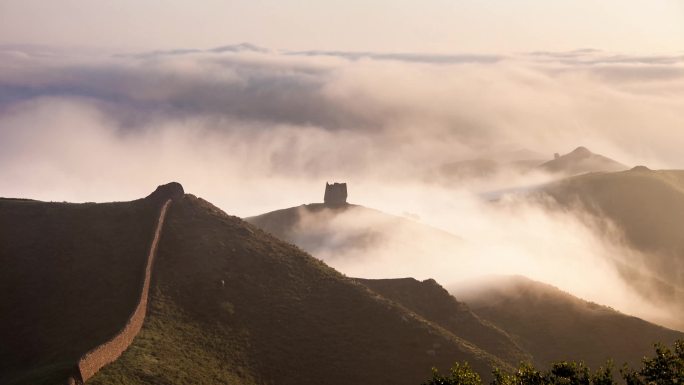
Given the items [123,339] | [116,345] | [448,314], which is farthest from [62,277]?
[448,314]

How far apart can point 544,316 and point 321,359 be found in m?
53.1

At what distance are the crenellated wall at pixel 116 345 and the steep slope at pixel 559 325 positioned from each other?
183 ft

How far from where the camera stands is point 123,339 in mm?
81000

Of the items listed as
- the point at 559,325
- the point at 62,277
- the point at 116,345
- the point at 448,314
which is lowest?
the point at 116,345

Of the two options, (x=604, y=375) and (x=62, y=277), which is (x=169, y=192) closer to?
(x=62, y=277)

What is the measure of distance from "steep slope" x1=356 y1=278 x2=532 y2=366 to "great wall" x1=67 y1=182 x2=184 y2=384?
3450cm

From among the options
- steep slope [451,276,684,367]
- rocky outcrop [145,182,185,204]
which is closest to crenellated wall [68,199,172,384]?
rocky outcrop [145,182,185,204]

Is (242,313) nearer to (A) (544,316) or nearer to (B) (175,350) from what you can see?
(B) (175,350)

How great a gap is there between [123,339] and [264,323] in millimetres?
20815

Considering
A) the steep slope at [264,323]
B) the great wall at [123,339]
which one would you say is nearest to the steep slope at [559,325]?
Answer: the steep slope at [264,323]

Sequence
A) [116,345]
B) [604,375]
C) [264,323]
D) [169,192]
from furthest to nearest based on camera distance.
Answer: [169,192] < [264,323] < [116,345] < [604,375]

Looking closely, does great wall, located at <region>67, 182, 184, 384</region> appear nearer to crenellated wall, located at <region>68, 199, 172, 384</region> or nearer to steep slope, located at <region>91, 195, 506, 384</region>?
crenellated wall, located at <region>68, 199, 172, 384</region>

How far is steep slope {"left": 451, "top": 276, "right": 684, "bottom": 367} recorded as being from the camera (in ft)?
398

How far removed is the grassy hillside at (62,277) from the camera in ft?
275
